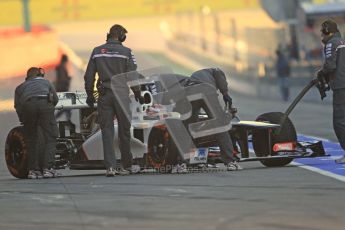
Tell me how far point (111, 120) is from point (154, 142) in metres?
0.59

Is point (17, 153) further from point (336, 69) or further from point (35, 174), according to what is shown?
point (336, 69)

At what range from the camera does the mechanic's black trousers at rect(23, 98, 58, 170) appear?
14125 millimetres

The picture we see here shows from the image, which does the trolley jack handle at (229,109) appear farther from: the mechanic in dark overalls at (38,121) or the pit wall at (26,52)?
the pit wall at (26,52)

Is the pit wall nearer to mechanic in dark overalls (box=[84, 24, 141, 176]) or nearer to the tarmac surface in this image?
mechanic in dark overalls (box=[84, 24, 141, 176])

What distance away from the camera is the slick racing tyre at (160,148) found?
13.6 metres

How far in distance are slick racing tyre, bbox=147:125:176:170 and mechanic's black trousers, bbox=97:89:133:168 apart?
0.99 feet

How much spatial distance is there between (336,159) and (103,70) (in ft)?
Result: 10.8

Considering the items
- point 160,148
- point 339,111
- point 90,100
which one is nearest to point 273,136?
point 339,111

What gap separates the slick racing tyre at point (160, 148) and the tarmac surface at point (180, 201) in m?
0.21

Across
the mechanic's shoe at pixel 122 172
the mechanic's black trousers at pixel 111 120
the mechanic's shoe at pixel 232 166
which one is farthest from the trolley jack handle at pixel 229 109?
the mechanic's shoe at pixel 122 172

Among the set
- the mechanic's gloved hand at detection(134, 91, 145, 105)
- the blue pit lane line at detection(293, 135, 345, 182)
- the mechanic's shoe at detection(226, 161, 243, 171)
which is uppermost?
the mechanic's gloved hand at detection(134, 91, 145, 105)

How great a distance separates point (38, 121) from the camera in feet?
46.7

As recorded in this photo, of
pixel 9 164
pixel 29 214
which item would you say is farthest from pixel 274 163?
pixel 29 214

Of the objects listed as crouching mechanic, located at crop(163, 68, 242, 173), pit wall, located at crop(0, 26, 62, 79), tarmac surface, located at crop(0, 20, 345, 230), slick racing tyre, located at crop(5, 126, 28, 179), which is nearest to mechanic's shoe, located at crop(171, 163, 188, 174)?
crouching mechanic, located at crop(163, 68, 242, 173)
